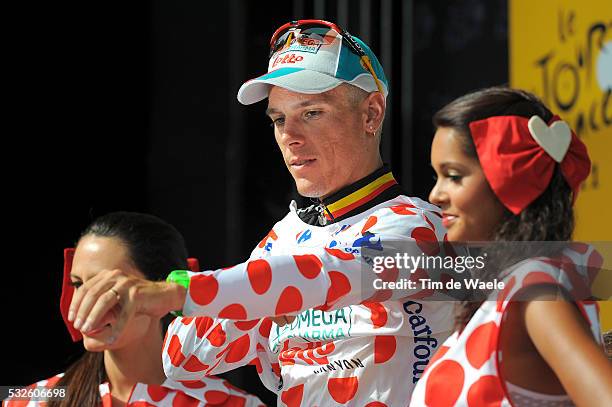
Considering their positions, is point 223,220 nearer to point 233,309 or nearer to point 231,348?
point 231,348

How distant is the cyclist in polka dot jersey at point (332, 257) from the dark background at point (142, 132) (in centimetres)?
170

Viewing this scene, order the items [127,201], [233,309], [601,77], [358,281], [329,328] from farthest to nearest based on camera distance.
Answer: [127,201], [601,77], [329,328], [358,281], [233,309]

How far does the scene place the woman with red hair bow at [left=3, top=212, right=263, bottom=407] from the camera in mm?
2854

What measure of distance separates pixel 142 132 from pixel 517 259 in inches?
122

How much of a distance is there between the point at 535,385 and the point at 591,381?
0.47 ft

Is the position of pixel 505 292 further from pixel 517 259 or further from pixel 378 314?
pixel 378 314

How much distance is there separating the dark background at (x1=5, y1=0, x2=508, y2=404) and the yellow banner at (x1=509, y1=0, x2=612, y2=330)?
→ 0.68 m

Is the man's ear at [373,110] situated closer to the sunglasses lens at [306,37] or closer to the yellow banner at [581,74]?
the sunglasses lens at [306,37]

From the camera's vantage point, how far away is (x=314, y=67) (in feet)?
7.75

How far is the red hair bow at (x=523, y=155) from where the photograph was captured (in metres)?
1.75

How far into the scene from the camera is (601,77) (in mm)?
3240

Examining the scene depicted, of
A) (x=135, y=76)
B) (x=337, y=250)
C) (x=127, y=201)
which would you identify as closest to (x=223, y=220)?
(x=127, y=201)

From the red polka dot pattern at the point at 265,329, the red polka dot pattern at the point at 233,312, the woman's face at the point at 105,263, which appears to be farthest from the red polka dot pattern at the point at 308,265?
the woman's face at the point at 105,263

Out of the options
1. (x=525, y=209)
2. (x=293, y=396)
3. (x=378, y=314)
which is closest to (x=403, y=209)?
(x=378, y=314)
